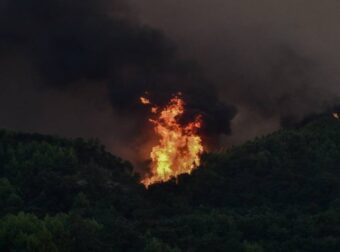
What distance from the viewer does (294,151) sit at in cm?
12525

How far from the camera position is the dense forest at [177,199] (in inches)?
4190

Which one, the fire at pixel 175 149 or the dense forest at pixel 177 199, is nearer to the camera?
the dense forest at pixel 177 199

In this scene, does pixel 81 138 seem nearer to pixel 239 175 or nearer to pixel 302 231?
pixel 239 175

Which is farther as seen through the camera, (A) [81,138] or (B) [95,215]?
(A) [81,138]

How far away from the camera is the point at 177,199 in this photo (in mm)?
117062

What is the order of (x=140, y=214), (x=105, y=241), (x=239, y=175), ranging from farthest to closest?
(x=239, y=175), (x=140, y=214), (x=105, y=241)

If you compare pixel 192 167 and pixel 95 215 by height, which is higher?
pixel 192 167

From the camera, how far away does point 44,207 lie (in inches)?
4503

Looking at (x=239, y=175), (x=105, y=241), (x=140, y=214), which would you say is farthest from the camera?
(x=239, y=175)

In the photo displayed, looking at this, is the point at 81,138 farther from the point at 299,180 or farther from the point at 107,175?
the point at 299,180

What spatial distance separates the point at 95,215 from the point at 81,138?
1238 centimetres

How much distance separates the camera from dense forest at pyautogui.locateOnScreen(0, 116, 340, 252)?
349 ft

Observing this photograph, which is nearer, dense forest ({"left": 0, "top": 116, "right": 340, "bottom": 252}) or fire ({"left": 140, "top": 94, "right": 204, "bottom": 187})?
dense forest ({"left": 0, "top": 116, "right": 340, "bottom": 252})

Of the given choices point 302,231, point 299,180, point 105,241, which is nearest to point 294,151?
point 299,180
